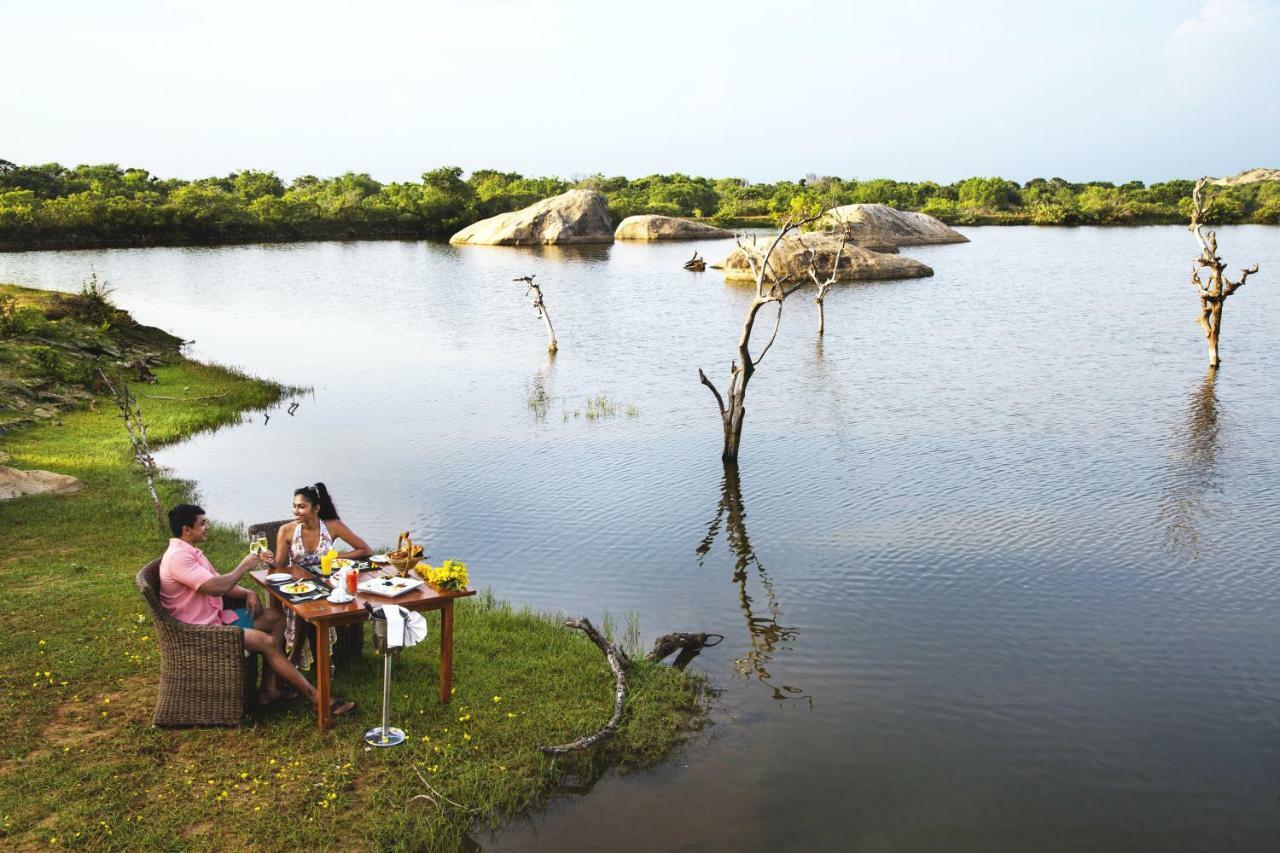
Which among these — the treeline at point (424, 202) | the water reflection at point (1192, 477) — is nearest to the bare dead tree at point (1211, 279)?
the water reflection at point (1192, 477)

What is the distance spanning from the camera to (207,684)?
830 cm

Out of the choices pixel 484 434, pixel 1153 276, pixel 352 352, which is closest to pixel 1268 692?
pixel 484 434

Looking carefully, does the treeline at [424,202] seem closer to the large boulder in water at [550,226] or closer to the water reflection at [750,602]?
the large boulder in water at [550,226]

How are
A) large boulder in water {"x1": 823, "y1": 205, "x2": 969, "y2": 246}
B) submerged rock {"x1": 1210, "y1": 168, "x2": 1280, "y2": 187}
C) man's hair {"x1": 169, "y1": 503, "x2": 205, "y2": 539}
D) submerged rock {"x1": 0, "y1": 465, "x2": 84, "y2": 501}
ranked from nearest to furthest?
man's hair {"x1": 169, "y1": 503, "x2": 205, "y2": 539} → submerged rock {"x1": 0, "y1": 465, "x2": 84, "y2": 501} → large boulder in water {"x1": 823, "y1": 205, "x2": 969, "y2": 246} → submerged rock {"x1": 1210, "y1": 168, "x2": 1280, "y2": 187}

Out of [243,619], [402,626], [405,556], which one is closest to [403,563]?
[405,556]

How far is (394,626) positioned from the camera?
7.93m

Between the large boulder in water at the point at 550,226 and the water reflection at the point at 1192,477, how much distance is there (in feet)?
221

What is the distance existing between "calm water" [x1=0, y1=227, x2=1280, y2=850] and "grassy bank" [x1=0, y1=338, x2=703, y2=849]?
56cm

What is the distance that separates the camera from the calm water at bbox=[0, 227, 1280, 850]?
340 inches

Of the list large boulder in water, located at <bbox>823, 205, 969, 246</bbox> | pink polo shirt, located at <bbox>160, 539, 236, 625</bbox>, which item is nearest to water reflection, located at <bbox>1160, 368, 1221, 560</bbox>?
pink polo shirt, located at <bbox>160, 539, 236, 625</bbox>

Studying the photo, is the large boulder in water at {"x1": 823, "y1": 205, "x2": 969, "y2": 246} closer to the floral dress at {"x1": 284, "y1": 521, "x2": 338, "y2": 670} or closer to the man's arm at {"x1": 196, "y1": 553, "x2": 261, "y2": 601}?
the floral dress at {"x1": 284, "y1": 521, "x2": 338, "y2": 670}

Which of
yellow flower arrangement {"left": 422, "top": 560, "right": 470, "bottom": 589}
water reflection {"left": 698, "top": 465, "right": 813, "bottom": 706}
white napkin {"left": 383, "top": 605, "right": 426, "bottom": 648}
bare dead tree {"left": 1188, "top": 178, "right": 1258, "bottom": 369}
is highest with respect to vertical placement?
bare dead tree {"left": 1188, "top": 178, "right": 1258, "bottom": 369}

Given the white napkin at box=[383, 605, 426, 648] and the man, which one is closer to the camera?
the white napkin at box=[383, 605, 426, 648]

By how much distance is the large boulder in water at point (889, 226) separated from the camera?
70312mm
